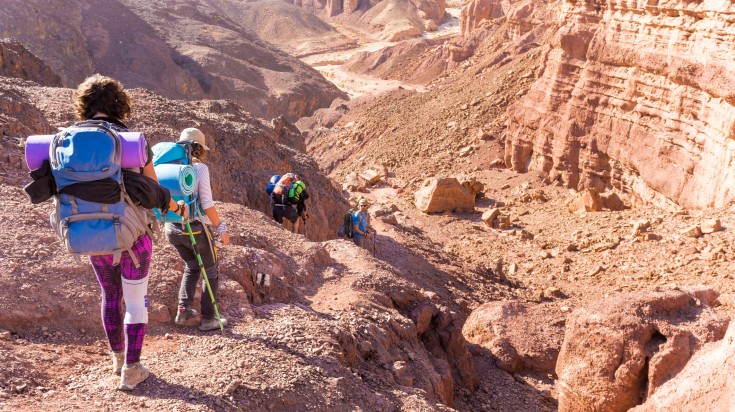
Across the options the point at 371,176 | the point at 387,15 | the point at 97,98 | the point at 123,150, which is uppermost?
the point at 97,98

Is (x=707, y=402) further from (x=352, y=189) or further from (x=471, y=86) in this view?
A: (x=471, y=86)

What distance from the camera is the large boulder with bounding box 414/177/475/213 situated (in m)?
17.9

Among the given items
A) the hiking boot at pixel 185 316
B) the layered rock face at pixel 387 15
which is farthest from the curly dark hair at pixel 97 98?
the layered rock face at pixel 387 15

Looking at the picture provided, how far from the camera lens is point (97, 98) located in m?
3.92

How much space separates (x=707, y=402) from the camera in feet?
15.7

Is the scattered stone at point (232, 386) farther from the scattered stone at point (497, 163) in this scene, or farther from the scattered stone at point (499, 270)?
the scattered stone at point (497, 163)

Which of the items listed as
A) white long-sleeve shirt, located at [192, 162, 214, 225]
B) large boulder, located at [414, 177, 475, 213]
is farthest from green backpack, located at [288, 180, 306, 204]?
large boulder, located at [414, 177, 475, 213]

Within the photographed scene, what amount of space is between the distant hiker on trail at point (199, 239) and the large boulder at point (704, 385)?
3.72m

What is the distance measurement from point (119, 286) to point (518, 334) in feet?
20.4

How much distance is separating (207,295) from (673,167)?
11971 mm

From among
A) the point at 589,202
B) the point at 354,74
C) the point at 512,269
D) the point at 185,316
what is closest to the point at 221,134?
the point at 512,269

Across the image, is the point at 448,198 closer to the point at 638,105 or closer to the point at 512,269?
the point at 512,269

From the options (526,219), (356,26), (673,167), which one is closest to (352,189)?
(526,219)

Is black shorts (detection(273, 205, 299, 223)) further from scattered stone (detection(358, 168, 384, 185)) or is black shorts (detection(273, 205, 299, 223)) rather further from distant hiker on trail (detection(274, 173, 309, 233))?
scattered stone (detection(358, 168, 384, 185))
